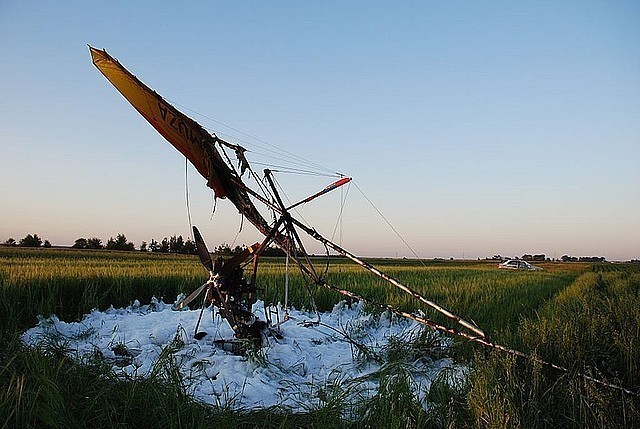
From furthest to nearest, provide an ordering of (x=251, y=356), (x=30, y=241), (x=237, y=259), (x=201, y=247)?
(x=30, y=241) → (x=201, y=247) → (x=237, y=259) → (x=251, y=356)

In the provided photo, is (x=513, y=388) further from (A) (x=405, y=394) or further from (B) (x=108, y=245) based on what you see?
(B) (x=108, y=245)

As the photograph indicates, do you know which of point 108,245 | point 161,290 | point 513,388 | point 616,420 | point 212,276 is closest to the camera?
point 616,420

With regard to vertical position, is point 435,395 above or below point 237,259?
below

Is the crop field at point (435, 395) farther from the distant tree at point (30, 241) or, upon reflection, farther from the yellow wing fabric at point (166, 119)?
the distant tree at point (30, 241)

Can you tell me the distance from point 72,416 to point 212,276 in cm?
245

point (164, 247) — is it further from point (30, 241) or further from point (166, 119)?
point (166, 119)

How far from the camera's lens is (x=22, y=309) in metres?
6.65

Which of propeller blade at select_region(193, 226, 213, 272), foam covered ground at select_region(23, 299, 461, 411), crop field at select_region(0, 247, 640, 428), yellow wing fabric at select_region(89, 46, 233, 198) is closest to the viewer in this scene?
crop field at select_region(0, 247, 640, 428)

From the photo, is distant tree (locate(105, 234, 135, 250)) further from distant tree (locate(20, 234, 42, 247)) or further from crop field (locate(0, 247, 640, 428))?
crop field (locate(0, 247, 640, 428))

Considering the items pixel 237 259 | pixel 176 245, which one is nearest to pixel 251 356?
pixel 237 259

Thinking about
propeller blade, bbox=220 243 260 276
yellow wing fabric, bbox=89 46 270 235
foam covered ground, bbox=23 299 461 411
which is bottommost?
foam covered ground, bbox=23 299 461 411

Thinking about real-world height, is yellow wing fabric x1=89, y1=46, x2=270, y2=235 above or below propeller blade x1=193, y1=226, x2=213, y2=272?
above

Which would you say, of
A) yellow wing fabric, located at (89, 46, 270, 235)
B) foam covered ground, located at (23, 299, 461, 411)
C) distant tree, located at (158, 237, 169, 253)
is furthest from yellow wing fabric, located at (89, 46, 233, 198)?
distant tree, located at (158, 237, 169, 253)

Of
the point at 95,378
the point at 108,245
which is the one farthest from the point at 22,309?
the point at 108,245
